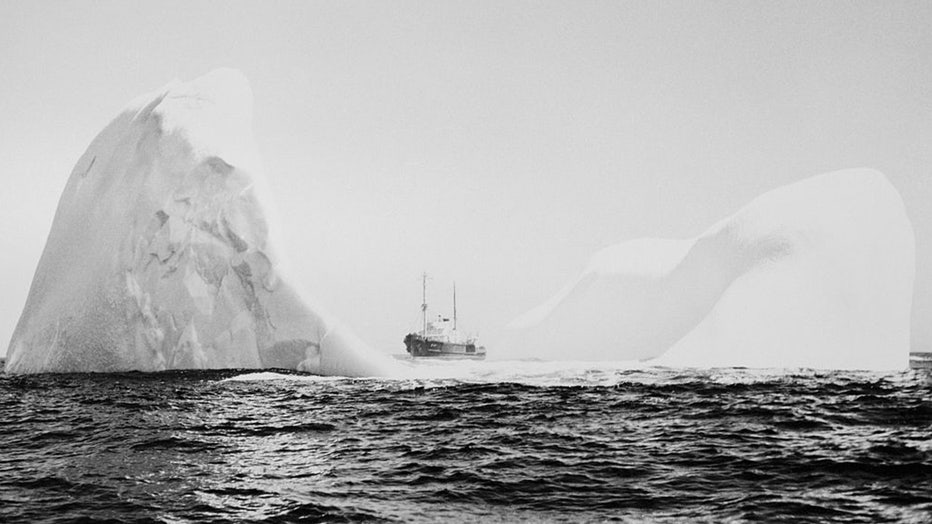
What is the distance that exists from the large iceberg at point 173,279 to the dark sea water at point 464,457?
744 cm

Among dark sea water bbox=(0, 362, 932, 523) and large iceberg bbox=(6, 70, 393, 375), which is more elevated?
large iceberg bbox=(6, 70, 393, 375)

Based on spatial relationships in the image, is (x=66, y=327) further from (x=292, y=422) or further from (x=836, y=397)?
(x=836, y=397)

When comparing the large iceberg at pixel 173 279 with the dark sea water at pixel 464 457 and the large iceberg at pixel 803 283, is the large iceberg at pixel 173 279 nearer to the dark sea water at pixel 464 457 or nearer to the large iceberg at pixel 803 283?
the dark sea water at pixel 464 457

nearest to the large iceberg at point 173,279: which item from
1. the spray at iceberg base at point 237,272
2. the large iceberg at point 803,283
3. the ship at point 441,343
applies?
the spray at iceberg base at point 237,272

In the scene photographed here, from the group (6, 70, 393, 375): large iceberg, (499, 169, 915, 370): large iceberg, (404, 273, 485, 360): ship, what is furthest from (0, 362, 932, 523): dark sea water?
(404, 273, 485, 360): ship

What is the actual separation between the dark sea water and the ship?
4630 centimetres

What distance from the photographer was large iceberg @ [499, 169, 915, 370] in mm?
34969

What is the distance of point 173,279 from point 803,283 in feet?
91.0

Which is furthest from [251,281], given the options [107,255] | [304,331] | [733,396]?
[733,396]

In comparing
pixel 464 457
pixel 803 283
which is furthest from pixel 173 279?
pixel 803 283

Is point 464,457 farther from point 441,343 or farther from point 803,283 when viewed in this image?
point 441,343

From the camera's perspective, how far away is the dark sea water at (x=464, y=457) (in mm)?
6930

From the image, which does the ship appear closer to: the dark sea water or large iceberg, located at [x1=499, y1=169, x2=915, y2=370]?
large iceberg, located at [x1=499, y1=169, x2=915, y2=370]

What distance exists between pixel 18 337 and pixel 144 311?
7.03m
